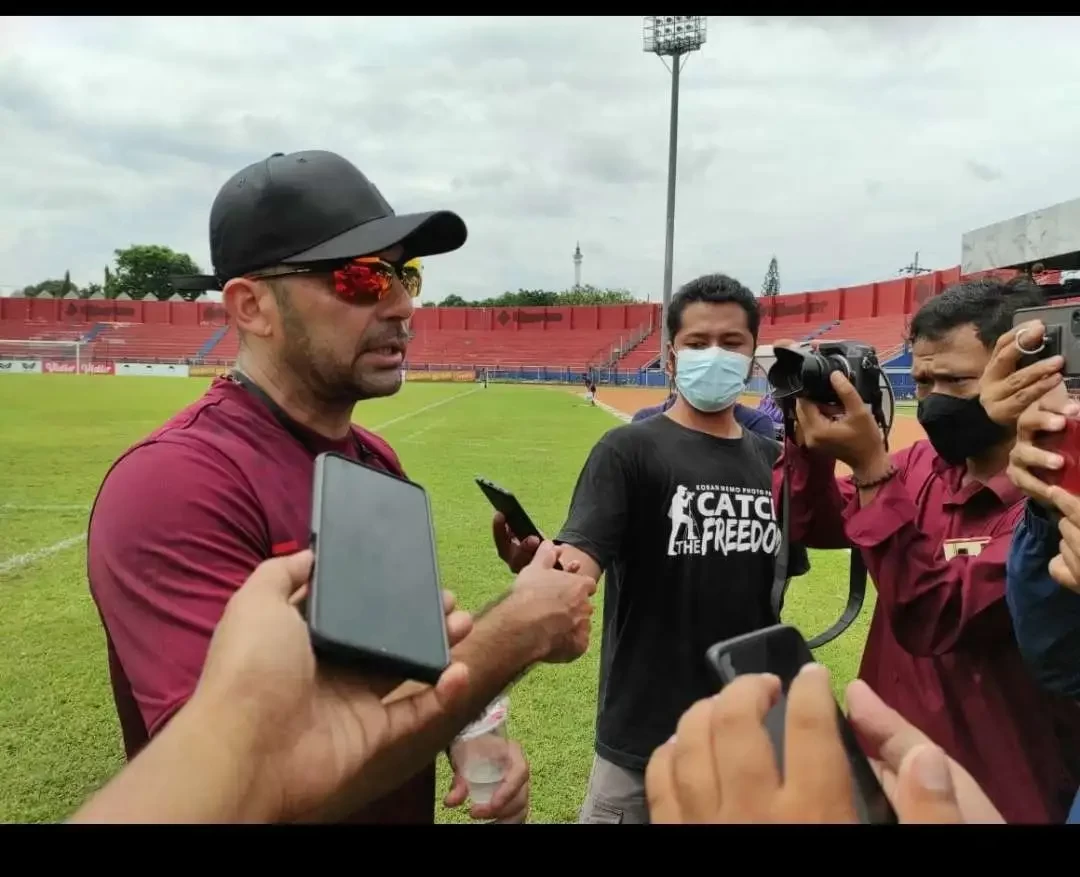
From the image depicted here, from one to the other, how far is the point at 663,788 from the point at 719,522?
1.95 metres

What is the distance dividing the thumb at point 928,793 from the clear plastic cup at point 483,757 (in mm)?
1374

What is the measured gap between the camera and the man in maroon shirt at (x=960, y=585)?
189 centimetres

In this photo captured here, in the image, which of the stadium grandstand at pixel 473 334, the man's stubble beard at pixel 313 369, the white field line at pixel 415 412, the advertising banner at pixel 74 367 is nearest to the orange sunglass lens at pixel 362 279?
the man's stubble beard at pixel 313 369

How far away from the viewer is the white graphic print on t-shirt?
260cm

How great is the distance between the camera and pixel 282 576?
1001 millimetres

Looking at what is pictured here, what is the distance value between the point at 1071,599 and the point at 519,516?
1.31 meters

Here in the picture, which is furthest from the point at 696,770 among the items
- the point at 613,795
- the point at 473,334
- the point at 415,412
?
the point at 473,334

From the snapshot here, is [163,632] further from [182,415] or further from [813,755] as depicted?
[813,755]

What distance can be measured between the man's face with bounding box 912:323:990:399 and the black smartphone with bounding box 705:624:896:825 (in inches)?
65.7

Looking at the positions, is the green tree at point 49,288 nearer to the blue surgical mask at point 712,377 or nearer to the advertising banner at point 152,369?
the advertising banner at point 152,369

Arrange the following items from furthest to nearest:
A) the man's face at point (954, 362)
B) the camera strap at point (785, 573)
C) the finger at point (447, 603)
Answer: the camera strap at point (785, 573) < the man's face at point (954, 362) < the finger at point (447, 603)

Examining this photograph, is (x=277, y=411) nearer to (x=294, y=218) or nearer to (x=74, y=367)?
(x=294, y=218)

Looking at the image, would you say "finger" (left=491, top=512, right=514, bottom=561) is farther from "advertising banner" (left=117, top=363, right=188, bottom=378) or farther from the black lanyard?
"advertising banner" (left=117, top=363, right=188, bottom=378)
